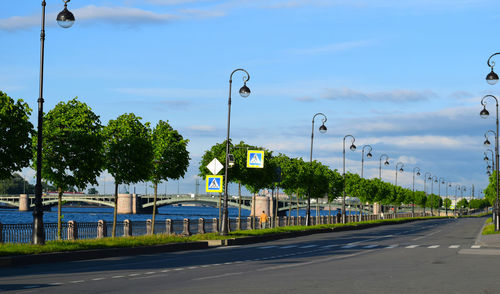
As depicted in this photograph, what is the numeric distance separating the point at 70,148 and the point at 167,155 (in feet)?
37.5

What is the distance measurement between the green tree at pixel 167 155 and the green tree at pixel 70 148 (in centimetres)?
950

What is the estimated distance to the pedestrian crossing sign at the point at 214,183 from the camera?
121 feet

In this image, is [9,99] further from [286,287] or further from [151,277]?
[286,287]

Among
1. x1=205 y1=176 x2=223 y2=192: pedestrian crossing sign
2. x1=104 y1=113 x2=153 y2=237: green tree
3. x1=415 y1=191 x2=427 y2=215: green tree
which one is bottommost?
x1=415 y1=191 x2=427 y2=215: green tree

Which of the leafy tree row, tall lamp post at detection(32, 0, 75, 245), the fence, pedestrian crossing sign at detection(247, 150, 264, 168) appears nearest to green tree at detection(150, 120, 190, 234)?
the leafy tree row

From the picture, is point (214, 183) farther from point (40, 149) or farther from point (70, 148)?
point (40, 149)

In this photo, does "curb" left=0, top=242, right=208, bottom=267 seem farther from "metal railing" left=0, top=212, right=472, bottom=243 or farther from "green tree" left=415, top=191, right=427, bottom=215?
"green tree" left=415, top=191, right=427, bottom=215

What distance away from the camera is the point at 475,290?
1427 cm

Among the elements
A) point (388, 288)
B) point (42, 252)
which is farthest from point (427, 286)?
point (42, 252)

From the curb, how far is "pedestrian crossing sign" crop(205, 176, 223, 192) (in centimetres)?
541

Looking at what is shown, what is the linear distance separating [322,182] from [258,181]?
19.8 meters

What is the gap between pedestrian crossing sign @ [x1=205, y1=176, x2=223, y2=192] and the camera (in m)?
36.9

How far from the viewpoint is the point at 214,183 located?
37062mm

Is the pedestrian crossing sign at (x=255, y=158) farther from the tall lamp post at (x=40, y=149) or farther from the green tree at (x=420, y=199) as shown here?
the green tree at (x=420, y=199)
